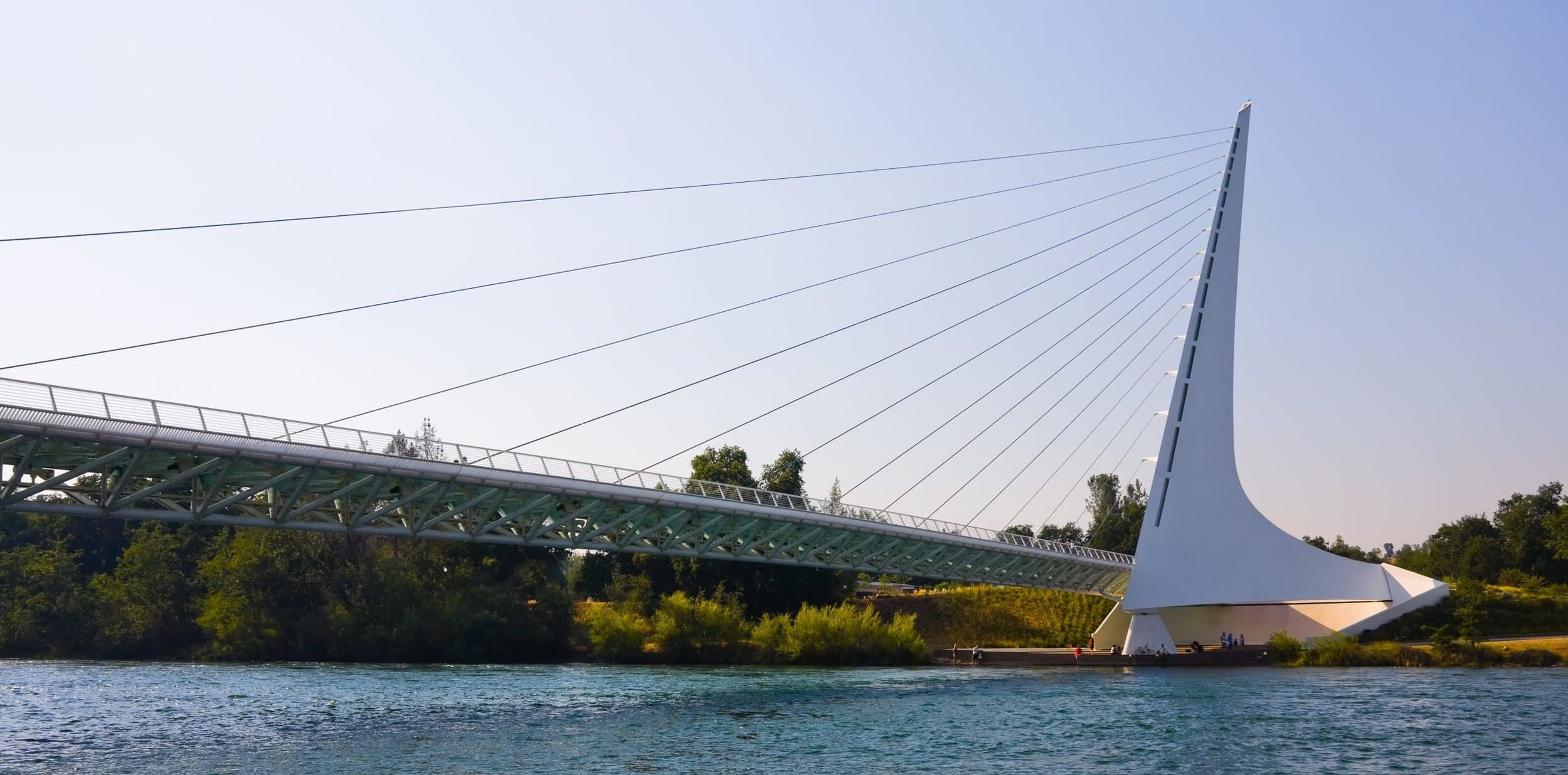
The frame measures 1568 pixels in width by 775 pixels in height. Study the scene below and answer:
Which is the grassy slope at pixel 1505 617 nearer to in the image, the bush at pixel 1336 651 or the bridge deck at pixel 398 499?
the bush at pixel 1336 651

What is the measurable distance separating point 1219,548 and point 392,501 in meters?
36.5

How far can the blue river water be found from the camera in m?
23.0

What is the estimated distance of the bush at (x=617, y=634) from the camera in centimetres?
6000

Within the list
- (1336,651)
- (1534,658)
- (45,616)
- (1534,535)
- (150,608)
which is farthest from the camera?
(1534,535)

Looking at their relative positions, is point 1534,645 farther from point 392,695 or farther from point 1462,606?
point 392,695

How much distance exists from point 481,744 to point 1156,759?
13.3 metres

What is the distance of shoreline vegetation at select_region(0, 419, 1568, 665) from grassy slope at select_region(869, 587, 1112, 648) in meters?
0.10

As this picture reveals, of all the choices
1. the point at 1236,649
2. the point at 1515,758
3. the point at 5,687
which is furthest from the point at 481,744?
the point at 1236,649

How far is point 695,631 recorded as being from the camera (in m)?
59.8

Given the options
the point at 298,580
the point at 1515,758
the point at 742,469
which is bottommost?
the point at 1515,758

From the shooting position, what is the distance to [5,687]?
139 ft

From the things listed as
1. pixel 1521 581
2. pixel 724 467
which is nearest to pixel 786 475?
pixel 724 467

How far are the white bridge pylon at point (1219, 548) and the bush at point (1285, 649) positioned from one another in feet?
5.57

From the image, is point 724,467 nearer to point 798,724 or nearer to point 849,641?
point 849,641
